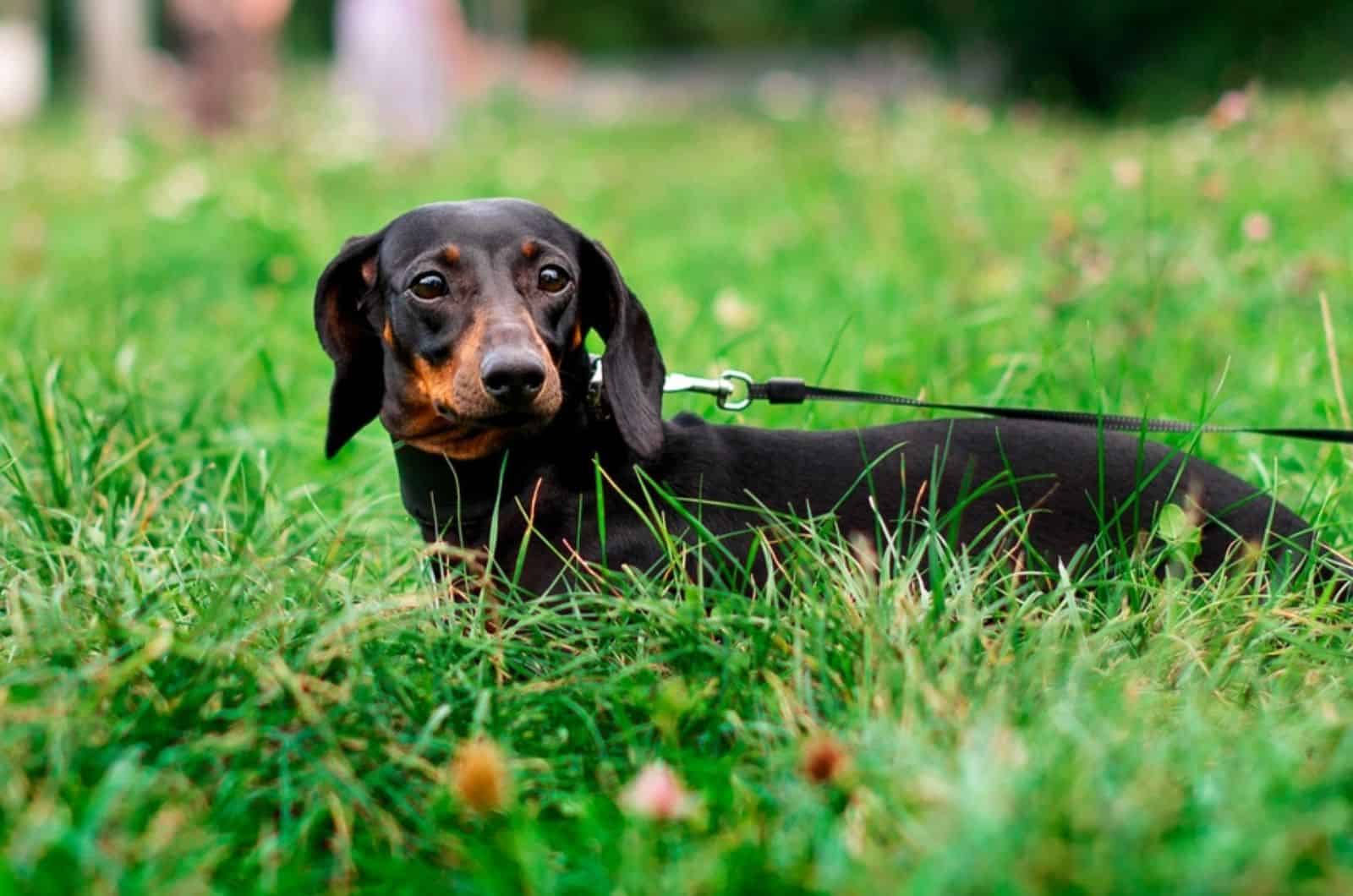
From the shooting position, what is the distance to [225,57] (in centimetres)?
1266

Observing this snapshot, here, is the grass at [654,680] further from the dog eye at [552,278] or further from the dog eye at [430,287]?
the dog eye at [552,278]

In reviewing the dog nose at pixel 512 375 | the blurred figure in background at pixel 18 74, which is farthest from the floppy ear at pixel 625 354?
the blurred figure in background at pixel 18 74

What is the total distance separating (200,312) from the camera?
5375mm

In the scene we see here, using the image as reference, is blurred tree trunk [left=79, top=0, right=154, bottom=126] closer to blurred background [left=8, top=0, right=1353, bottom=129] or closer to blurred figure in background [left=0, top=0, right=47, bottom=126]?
blurred background [left=8, top=0, right=1353, bottom=129]

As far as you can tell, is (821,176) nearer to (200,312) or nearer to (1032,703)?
(200,312)

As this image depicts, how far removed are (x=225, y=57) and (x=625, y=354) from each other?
11193 mm

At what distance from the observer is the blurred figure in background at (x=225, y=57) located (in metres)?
12.6

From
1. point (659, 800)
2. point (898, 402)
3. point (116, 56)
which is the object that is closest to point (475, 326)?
point (898, 402)

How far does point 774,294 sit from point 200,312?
Answer: 2075 mm

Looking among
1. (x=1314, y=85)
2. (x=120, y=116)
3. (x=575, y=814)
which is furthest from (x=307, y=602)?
(x=120, y=116)

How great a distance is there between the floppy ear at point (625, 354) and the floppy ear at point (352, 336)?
39 centimetres

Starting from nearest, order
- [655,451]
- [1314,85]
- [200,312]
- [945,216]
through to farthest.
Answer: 1. [655,451]
2. [200,312]
3. [945,216]
4. [1314,85]

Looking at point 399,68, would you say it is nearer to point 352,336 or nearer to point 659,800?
point 352,336

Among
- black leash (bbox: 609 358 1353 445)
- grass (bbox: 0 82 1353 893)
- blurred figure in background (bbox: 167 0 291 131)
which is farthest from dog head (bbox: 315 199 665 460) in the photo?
blurred figure in background (bbox: 167 0 291 131)
